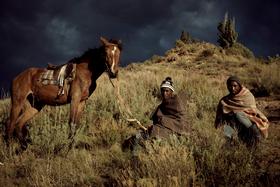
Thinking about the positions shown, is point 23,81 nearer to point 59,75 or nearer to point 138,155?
point 59,75

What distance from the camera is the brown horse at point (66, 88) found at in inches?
327

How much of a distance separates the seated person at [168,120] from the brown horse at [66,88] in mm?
1607

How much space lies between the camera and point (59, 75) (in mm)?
8820

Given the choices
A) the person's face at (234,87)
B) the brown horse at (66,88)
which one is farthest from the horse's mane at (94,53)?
the person's face at (234,87)

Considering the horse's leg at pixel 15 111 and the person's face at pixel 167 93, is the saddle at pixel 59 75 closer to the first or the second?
the horse's leg at pixel 15 111

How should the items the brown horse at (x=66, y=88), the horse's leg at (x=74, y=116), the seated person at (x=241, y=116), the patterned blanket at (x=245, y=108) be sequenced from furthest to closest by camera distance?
the brown horse at (x=66, y=88), the horse's leg at (x=74, y=116), the patterned blanket at (x=245, y=108), the seated person at (x=241, y=116)

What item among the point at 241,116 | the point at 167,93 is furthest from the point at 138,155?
the point at 241,116

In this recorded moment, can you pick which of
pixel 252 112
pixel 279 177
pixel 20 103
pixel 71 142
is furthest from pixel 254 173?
pixel 20 103

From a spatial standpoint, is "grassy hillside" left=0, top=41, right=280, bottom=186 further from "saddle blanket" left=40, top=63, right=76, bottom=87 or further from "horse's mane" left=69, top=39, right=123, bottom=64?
"horse's mane" left=69, top=39, right=123, bottom=64

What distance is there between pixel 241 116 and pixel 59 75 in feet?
14.3

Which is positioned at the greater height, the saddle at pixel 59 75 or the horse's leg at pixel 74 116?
the saddle at pixel 59 75

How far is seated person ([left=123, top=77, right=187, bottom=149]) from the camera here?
6.75 m

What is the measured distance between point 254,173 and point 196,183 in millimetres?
775

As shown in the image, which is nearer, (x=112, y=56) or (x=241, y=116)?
(x=241, y=116)
